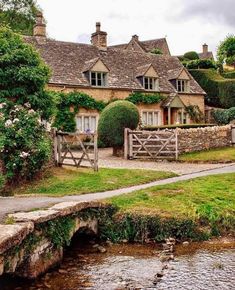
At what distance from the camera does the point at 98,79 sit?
37.8m

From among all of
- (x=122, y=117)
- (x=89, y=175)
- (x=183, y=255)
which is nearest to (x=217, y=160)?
(x=122, y=117)

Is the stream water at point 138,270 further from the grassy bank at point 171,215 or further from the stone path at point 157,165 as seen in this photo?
the stone path at point 157,165

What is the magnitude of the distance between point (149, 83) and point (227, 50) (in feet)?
133

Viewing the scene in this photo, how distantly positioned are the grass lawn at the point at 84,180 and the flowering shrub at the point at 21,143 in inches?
27.7

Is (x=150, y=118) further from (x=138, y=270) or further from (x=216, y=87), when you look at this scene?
(x=138, y=270)

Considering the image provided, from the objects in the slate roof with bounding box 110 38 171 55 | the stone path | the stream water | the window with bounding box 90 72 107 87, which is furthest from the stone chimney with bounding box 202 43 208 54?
the stream water

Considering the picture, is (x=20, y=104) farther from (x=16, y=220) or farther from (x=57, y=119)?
(x=57, y=119)

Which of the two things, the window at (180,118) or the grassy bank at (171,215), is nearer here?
the grassy bank at (171,215)

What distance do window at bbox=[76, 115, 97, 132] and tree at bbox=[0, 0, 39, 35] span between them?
78.6ft

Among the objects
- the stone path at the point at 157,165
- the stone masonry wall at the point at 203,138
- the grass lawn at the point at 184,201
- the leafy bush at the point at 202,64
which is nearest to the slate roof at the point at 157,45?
the leafy bush at the point at 202,64

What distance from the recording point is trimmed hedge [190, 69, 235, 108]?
46500 mm

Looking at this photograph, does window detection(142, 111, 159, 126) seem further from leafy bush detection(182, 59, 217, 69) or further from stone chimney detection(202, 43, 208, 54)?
stone chimney detection(202, 43, 208, 54)

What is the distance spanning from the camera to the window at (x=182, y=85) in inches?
1698

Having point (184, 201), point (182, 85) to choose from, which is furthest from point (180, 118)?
point (184, 201)
